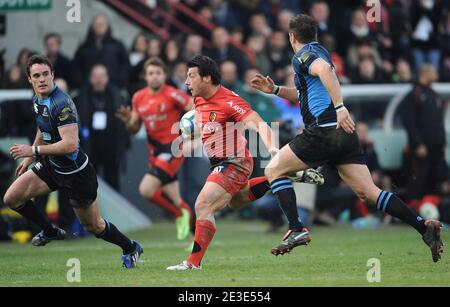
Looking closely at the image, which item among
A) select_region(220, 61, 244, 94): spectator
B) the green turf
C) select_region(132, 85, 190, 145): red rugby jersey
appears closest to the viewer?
the green turf

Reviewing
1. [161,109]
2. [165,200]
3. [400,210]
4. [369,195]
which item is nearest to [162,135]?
[161,109]

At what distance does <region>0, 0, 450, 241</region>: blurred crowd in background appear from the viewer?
1817 cm

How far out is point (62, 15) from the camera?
20.8 m

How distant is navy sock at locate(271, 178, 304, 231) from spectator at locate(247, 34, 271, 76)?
10007 millimetres

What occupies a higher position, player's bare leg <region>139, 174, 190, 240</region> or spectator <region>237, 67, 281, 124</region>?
spectator <region>237, 67, 281, 124</region>

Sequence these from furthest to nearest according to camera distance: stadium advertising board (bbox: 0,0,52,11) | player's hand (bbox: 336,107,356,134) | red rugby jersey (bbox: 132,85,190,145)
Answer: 1. stadium advertising board (bbox: 0,0,52,11)
2. red rugby jersey (bbox: 132,85,190,145)
3. player's hand (bbox: 336,107,356,134)

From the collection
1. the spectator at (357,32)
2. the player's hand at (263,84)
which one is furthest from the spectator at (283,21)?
the player's hand at (263,84)

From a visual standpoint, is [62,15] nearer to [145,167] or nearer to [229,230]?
[145,167]

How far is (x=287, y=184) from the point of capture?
11195mm

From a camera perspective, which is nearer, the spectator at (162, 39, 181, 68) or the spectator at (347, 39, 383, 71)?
the spectator at (162, 39, 181, 68)

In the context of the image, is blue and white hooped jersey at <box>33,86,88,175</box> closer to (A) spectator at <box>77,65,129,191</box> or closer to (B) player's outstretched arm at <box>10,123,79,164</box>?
(B) player's outstretched arm at <box>10,123,79,164</box>

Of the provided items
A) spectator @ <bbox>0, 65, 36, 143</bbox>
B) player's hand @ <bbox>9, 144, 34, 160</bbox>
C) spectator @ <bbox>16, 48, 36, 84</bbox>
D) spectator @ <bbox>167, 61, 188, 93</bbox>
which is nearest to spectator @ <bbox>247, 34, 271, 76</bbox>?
spectator @ <bbox>167, 61, 188, 93</bbox>

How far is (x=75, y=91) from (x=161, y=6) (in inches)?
197

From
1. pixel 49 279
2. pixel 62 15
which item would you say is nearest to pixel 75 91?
pixel 62 15
